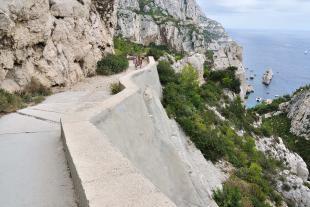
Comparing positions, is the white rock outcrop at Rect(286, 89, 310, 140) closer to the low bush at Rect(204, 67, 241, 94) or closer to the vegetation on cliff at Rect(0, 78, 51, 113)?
the low bush at Rect(204, 67, 241, 94)

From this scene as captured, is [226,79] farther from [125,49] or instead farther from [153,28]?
[153,28]

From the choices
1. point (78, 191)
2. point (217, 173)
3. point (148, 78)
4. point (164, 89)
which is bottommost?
point (217, 173)

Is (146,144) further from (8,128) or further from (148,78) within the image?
(148,78)

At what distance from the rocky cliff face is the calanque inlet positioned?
0.05 meters

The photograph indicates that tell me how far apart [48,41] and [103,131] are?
9756 mm

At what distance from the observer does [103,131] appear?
26.3 feet

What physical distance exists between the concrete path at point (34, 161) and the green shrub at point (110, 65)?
368 inches

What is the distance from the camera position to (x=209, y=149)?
62.6ft

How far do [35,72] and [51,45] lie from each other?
67.5 inches

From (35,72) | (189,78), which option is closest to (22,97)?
(35,72)

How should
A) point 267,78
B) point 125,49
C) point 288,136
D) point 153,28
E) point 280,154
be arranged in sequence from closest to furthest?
point 280,154 < point 125,49 < point 288,136 < point 153,28 < point 267,78

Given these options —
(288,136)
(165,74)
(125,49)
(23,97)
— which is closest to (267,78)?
(288,136)

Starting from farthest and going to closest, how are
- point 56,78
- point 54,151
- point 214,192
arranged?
1. point 56,78
2. point 214,192
3. point 54,151

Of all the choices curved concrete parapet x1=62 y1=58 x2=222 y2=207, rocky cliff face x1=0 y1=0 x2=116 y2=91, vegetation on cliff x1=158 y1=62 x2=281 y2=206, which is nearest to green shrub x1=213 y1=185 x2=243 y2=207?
vegetation on cliff x1=158 y1=62 x2=281 y2=206
